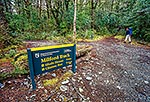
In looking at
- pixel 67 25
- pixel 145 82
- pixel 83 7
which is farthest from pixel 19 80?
pixel 83 7

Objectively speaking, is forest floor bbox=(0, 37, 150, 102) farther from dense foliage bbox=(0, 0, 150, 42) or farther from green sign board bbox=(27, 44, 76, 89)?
dense foliage bbox=(0, 0, 150, 42)

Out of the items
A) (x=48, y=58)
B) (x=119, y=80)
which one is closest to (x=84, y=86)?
(x=48, y=58)

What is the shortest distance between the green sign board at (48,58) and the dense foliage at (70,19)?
9984 mm

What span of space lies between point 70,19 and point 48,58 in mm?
13462

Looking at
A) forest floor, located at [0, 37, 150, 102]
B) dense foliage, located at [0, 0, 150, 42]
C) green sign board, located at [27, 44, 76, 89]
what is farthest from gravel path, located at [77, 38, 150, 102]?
dense foliage, located at [0, 0, 150, 42]

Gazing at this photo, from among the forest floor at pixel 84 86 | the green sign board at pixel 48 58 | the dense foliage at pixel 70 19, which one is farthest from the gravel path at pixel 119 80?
the dense foliage at pixel 70 19

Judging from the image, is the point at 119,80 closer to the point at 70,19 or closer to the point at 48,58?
the point at 48,58

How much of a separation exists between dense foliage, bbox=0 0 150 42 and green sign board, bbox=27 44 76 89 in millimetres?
9984

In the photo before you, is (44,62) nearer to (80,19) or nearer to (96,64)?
(96,64)

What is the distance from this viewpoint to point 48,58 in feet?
15.4

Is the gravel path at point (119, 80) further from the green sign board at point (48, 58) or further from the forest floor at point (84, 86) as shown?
the green sign board at point (48, 58)

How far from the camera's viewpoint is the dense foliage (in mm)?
15415

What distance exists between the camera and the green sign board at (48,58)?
4340 millimetres

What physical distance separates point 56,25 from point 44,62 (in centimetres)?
1397
